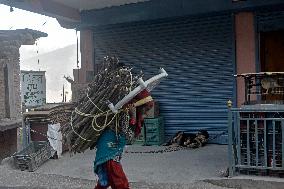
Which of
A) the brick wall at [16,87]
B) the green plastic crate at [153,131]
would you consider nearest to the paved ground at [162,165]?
the green plastic crate at [153,131]

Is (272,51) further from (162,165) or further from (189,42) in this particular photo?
(162,165)

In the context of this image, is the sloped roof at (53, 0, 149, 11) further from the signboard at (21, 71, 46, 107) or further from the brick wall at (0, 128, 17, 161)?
the brick wall at (0, 128, 17, 161)

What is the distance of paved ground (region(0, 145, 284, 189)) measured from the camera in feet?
20.7

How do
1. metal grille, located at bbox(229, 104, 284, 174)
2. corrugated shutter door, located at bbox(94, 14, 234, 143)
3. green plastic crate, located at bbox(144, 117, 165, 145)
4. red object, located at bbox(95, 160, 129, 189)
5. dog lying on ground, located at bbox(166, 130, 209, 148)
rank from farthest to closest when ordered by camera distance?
green plastic crate, located at bbox(144, 117, 165, 145) → corrugated shutter door, located at bbox(94, 14, 234, 143) → dog lying on ground, located at bbox(166, 130, 209, 148) → metal grille, located at bbox(229, 104, 284, 174) → red object, located at bbox(95, 160, 129, 189)

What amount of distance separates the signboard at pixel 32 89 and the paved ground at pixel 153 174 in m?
2.03

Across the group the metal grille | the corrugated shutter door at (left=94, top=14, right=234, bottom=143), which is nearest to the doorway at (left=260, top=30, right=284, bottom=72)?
the corrugated shutter door at (left=94, top=14, right=234, bottom=143)

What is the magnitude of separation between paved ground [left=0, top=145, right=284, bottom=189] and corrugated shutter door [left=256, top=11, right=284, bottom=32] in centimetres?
325

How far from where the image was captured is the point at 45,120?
9.40 meters

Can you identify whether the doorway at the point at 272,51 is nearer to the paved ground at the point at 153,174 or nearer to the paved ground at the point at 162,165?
the paved ground at the point at 162,165

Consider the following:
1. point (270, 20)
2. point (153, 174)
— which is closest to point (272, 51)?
point (270, 20)

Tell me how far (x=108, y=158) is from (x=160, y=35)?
6.60 m

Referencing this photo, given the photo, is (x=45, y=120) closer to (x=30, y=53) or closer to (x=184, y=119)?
(x=184, y=119)

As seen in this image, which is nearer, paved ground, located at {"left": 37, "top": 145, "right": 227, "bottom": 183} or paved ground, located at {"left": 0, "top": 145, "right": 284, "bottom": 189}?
paved ground, located at {"left": 0, "top": 145, "right": 284, "bottom": 189}

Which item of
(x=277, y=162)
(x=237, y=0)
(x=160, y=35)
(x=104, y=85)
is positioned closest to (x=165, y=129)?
(x=160, y=35)
